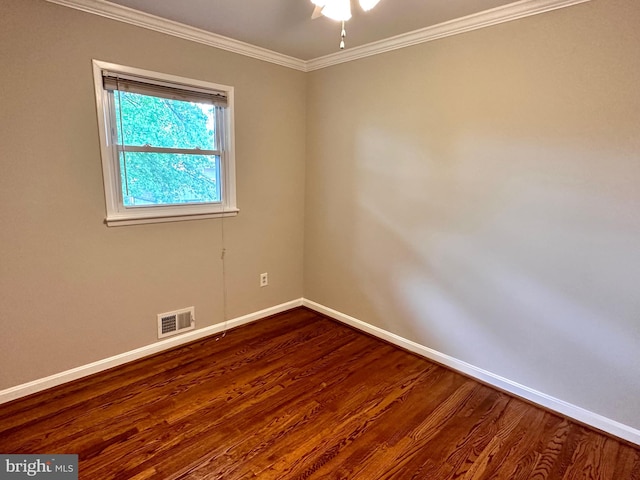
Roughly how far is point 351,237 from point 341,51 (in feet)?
5.02

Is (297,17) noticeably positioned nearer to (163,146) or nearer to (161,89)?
(161,89)

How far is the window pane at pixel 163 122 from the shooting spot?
92.8 inches

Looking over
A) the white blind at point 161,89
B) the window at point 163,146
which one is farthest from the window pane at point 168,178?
the white blind at point 161,89

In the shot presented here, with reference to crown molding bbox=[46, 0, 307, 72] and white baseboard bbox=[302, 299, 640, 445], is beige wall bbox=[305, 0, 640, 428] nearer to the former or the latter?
white baseboard bbox=[302, 299, 640, 445]

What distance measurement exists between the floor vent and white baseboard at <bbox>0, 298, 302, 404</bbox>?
0.05 m

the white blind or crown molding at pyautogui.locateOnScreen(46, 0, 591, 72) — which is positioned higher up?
crown molding at pyautogui.locateOnScreen(46, 0, 591, 72)

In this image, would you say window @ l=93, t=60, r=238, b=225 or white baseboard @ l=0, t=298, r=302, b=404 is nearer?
white baseboard @ l=0, t=298, r=302, b=404

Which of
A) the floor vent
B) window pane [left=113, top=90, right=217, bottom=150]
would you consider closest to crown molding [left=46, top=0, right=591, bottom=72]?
window pane [left=113, top=90, right=217, bottom=150]

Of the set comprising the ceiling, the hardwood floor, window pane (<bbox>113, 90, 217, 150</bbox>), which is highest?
the ceiling

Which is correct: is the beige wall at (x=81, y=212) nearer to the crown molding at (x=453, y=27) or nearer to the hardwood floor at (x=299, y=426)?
the hardwood floor at (x=299, y=426)

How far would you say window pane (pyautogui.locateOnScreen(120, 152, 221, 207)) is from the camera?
2.44m

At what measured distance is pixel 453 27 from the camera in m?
2.27

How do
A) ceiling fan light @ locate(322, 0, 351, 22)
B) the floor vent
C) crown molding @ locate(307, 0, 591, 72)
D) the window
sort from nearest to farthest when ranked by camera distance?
A: ceiling fan light @ locate(322, 0, 351, 22), crown molding @ locate(307, 0, 591, 72), the window, the floor vent

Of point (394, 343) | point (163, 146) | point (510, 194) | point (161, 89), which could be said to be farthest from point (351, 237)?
point (161, 89)
